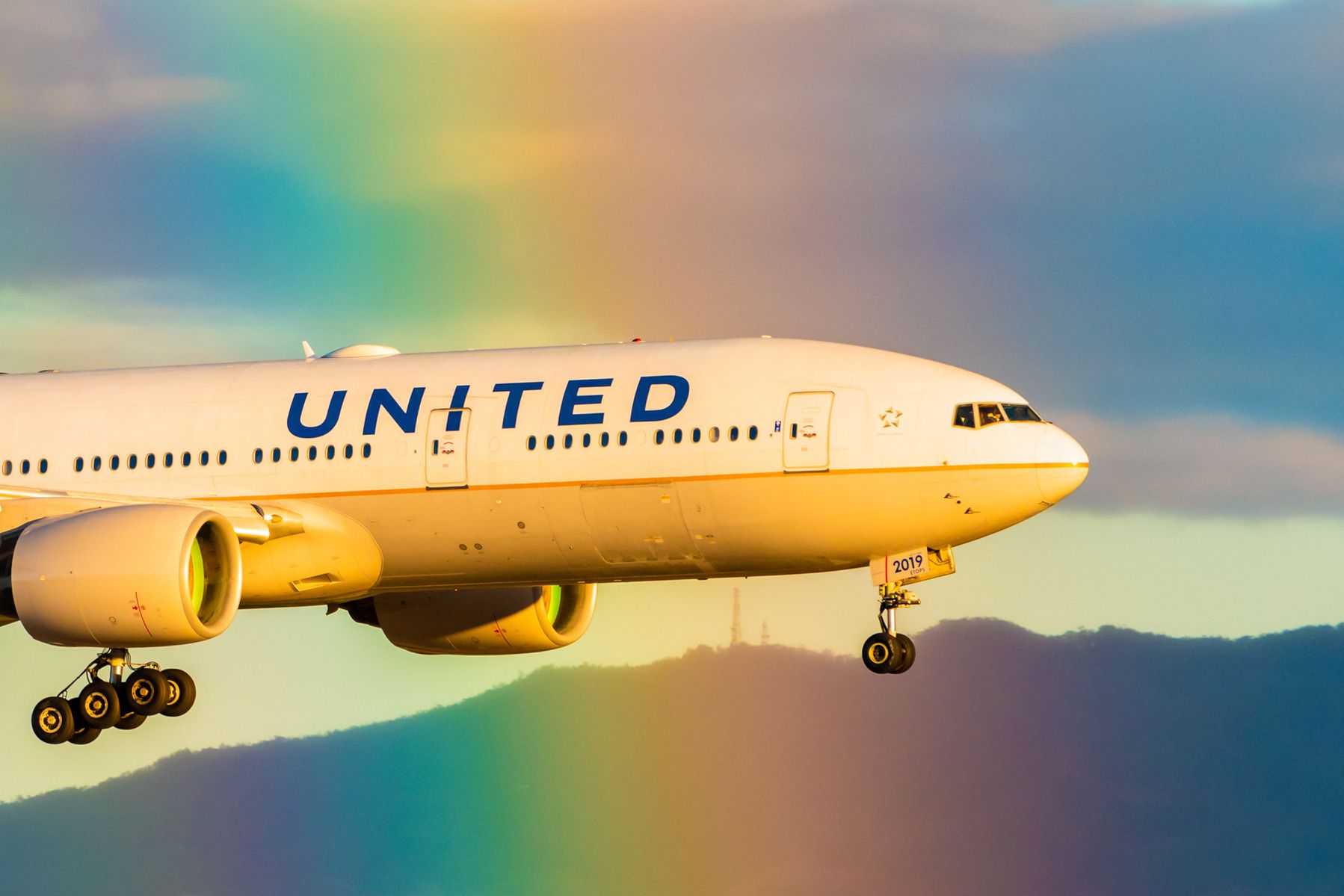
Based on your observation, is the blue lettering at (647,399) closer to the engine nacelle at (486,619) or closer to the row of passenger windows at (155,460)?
the row of passenger windows at (155,460)

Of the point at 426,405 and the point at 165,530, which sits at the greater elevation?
the point at 426,405

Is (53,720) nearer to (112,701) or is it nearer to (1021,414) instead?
(112,701)

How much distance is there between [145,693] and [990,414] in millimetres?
15748

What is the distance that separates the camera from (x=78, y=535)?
4397 centimetres

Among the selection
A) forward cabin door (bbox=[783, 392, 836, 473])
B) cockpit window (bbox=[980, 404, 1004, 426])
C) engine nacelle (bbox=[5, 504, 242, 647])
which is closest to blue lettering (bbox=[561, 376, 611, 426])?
forward cabin door (bbox=[783, 392, 836, 473])

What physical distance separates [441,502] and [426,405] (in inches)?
70.1

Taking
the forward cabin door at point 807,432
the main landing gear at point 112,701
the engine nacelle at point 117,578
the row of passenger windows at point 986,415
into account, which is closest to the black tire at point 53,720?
the main landing gear at point 112,701

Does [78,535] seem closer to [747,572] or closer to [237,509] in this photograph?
[237,509]

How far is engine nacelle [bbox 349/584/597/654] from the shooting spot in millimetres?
51906

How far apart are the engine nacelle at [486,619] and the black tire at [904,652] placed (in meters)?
9.17

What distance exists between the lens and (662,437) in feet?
145

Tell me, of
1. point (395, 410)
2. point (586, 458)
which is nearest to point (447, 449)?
point (395, 410)

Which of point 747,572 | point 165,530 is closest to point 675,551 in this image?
point 747,572

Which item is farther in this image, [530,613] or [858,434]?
[530,613]
